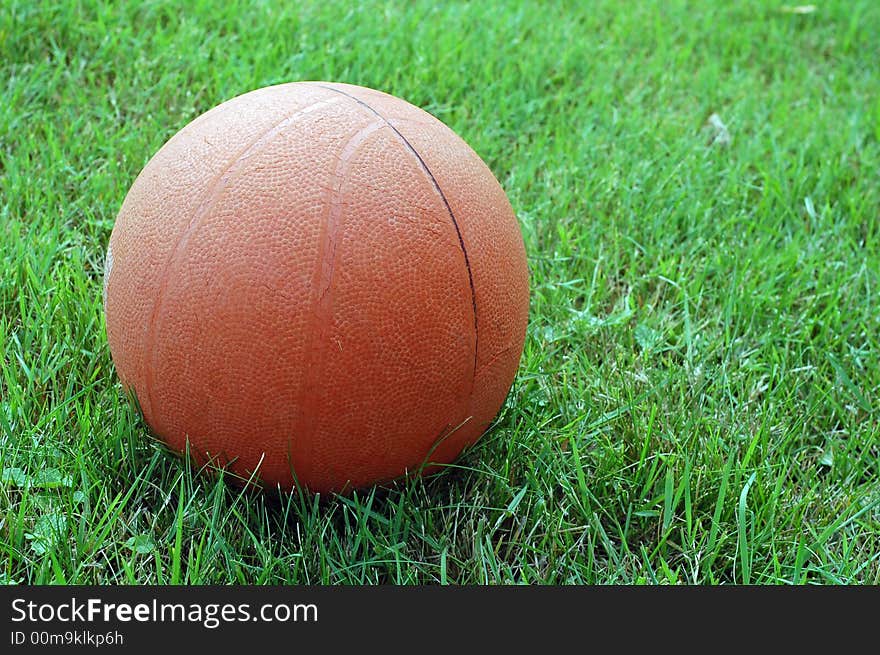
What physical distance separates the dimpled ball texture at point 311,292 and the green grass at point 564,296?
248mm

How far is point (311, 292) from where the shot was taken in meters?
2.04

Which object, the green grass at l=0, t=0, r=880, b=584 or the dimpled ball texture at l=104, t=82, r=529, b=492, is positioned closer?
the dimpled ball texture at l=104, t=82, r=529, b=492

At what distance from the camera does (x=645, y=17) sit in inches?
215

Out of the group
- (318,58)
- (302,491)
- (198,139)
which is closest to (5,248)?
(198,139)

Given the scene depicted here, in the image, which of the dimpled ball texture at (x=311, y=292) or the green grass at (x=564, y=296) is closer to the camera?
the dimpled ball texture at (x=311, y=292)

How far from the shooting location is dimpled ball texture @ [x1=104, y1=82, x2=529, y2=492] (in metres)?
2.06

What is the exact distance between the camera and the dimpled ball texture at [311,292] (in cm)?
206

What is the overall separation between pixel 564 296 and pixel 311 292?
1.51 m

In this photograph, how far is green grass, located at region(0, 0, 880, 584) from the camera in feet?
7.84

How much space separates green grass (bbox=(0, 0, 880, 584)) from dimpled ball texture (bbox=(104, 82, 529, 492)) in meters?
0.25

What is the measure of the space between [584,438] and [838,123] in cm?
288

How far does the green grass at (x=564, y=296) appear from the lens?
2.39m

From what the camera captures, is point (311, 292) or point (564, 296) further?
point (564, 296)

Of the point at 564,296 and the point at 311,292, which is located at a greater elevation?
the point at 311,292
